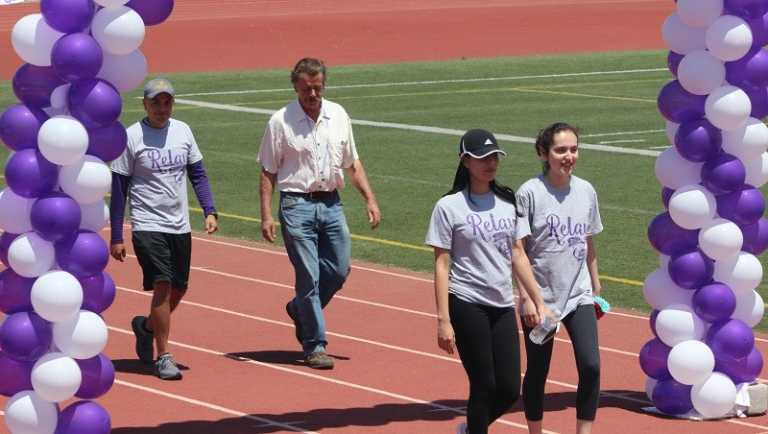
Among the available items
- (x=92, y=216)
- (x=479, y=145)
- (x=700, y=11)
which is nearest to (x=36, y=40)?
(x=92, y=216)

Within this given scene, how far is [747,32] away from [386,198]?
34.3 feet

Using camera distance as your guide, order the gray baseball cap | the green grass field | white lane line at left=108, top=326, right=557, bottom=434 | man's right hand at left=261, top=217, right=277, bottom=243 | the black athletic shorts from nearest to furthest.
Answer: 1. white lane line at left=108, top=326, right=557, bottom=434
2. the gray baseball cap
3. the black athletic shorts
4. man's right hand at left=261, top=217, right=277, bottom=243
5. the green grass field

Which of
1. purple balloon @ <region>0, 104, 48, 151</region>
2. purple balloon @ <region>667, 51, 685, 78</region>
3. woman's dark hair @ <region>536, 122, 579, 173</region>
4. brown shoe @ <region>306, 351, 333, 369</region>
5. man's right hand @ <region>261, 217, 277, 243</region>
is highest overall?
purple balloon @ <region>667, 51, 685, 78</region>

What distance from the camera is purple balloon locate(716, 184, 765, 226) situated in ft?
34.1

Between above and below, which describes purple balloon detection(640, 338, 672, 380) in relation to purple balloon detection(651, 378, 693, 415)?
above

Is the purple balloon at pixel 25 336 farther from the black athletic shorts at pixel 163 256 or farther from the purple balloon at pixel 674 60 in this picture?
the purple balloon at pixel 674 60

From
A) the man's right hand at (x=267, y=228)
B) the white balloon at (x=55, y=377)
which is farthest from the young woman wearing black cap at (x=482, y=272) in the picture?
the man's right hand at (x=267, y=228)

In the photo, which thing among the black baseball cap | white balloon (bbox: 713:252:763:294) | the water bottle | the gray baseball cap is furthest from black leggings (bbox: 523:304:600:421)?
the gray baseball cap

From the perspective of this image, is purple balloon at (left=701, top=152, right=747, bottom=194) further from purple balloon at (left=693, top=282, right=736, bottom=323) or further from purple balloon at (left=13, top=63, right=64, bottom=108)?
purple balloon at (left=13, top=63, right=64, bottom=108)

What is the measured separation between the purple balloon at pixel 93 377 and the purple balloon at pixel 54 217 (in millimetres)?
717

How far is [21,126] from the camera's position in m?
8.71

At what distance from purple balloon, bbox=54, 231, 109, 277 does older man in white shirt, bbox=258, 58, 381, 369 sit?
9.86ft

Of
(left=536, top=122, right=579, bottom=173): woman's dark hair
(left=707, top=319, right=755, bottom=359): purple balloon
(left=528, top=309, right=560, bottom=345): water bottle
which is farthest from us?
(left=707, top=319, right=755, bottom=359): purple balloon

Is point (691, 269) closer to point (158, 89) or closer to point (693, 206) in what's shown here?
point (693, 206)
